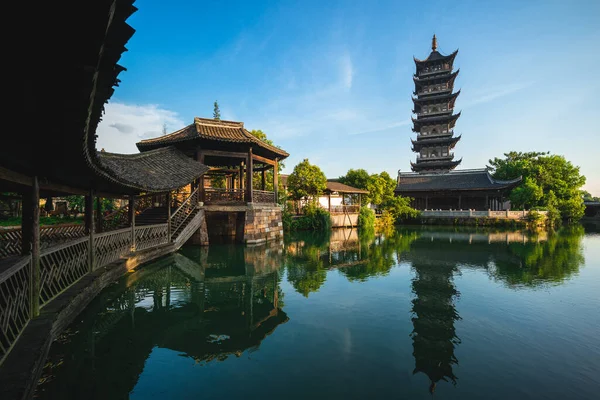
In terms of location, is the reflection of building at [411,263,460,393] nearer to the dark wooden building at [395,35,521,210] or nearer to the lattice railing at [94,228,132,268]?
the lattice railing at [94,228,132,268]

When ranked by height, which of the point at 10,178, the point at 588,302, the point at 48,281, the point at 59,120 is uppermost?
the point at 59,120

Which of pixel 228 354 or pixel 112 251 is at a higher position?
pixel 112 251

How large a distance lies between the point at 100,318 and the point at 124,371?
7.95 ft

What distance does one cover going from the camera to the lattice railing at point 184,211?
13.3 metres

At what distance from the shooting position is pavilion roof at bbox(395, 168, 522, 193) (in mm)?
32969

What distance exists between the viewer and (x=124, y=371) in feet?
13.6

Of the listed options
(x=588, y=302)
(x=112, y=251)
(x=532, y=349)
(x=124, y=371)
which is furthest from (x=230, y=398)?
(x=588, y=302)

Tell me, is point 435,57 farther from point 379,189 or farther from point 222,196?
point 222,196

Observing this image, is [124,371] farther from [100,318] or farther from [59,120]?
[59,120]

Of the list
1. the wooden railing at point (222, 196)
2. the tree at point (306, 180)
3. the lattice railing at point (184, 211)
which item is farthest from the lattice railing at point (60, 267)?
the tree at point (306, 180)

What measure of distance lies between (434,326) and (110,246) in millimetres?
8693

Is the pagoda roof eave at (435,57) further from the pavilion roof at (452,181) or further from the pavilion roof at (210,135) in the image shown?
the pavilion roof at (210,135)

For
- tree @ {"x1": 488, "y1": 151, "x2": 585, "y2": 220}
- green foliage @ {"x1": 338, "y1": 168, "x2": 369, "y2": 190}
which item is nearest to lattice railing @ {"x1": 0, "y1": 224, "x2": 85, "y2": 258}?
green foliage @ {"x1": 338, "y1": 168, "x2": 369, "y2": 190}

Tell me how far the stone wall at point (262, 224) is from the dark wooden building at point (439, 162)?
23.2 meters
